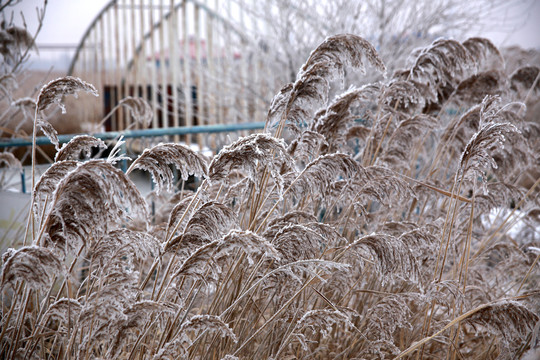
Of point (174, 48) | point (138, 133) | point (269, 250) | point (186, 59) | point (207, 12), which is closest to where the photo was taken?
point (269, 250)

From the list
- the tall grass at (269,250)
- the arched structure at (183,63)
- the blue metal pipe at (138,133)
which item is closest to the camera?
the tall grass at (269,250)

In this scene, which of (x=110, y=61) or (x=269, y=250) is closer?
(x=269, y=250)

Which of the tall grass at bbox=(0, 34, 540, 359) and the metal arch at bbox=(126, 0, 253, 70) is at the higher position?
the metal arch at bbox=(126, 0, 253, 70)

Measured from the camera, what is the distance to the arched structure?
20.9 feet

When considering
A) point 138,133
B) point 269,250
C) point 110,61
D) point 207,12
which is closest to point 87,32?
point 110,61

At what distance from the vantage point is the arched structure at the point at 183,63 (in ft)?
20.9

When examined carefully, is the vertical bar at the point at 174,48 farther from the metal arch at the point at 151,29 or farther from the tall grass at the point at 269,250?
the tall grass at the point at 269,250

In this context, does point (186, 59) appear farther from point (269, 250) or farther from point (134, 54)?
point (269, 250)

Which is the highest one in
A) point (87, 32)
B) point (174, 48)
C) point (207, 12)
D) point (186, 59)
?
point (207, 12)

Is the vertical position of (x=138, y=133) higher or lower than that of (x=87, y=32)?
lower

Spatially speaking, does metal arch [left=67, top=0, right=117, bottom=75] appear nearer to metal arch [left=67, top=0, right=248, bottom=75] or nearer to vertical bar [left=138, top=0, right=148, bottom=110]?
metal arch [left=67, top=0, right=248, bottom=75]

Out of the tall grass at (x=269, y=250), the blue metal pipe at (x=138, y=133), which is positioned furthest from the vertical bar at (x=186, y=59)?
the tall grass at (x=269, y=250)

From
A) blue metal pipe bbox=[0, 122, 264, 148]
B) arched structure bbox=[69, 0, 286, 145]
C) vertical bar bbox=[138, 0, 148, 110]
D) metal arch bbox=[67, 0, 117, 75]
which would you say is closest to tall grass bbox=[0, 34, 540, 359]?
blue metal pipe bbox=[0, 122, 264, 148]

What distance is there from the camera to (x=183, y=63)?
23.9 ft
